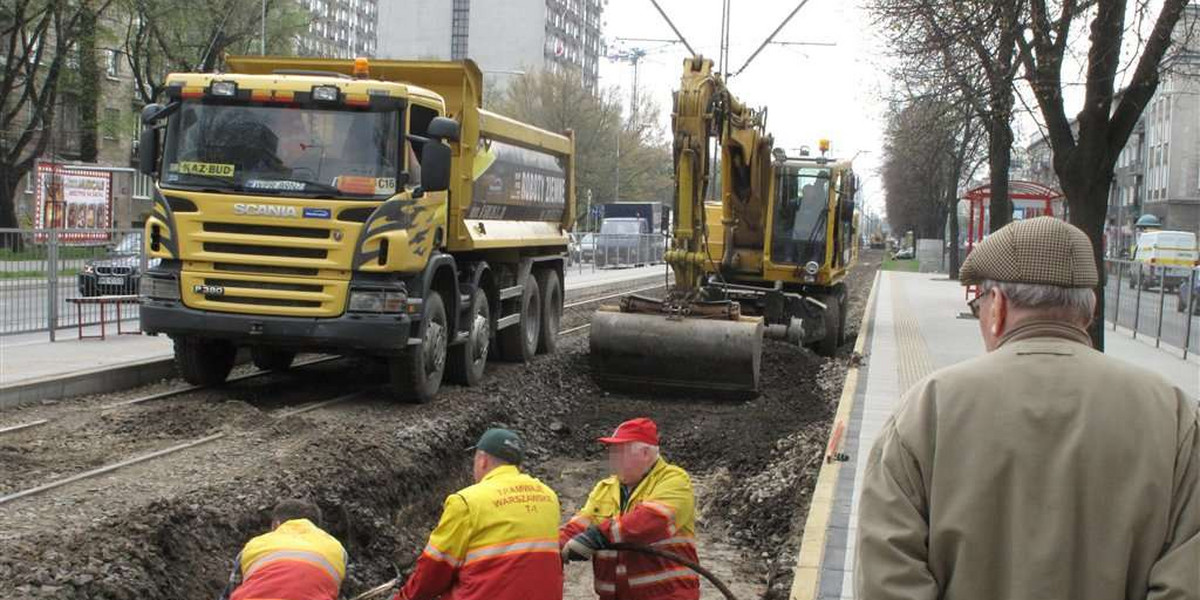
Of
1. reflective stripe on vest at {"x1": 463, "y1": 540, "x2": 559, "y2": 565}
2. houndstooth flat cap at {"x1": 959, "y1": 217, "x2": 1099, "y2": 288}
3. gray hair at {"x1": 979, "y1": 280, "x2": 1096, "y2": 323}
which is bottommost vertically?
reflective stripe on vest at {"x1": 463, "y1": 540, "x2": 559, "y2": 565}

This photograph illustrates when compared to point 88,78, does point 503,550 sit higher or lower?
lower

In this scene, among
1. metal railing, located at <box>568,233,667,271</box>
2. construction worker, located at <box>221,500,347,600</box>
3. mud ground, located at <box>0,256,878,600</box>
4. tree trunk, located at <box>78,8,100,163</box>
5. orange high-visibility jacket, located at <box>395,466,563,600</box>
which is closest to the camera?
construction worker, located at <box>221,500,347,600</box>

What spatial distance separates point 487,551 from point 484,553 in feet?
0.05


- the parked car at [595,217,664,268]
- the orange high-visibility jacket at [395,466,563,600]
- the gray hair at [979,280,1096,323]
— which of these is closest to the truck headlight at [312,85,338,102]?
the orange high-visibility jacket at [395,466,563,600]

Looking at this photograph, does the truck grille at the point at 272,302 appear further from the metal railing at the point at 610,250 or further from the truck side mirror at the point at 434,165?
the metal railing at the point at 610,250

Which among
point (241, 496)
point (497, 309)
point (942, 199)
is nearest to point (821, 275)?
point (497, 309)

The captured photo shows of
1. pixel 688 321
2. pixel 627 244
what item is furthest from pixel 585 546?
pixel 627 244

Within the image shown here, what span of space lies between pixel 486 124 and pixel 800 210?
6.38 meters

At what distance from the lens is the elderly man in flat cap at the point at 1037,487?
2.66m

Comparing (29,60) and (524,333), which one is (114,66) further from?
(524,333)

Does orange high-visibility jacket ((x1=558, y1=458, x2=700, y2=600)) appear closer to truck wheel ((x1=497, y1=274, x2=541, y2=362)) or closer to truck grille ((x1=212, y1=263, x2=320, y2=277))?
truck grille ((x1=212, y1=263, x2=320, y2=277))

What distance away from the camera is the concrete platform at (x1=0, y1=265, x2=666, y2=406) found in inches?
480

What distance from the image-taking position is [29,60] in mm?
41031

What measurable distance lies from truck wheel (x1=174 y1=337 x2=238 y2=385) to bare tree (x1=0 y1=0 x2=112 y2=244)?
27427mm
